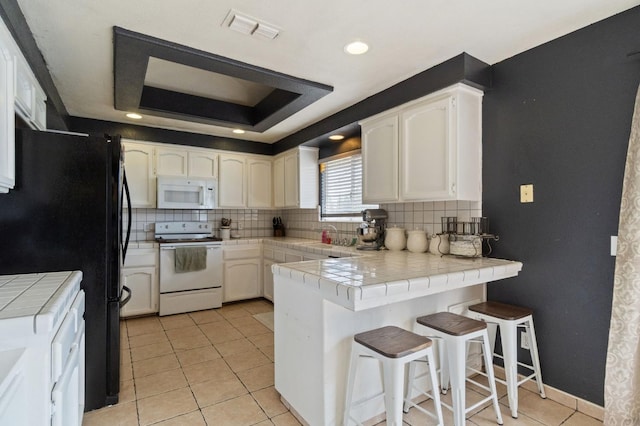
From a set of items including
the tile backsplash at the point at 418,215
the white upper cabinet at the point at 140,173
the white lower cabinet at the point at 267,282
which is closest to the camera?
the tile backsplash at the point at 418,215

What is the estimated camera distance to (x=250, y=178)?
466cm

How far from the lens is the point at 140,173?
12.9 feet

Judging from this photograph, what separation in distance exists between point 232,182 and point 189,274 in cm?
135

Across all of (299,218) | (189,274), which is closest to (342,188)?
(299,218)

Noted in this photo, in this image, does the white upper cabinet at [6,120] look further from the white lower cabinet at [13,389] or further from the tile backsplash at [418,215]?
the tile backsplash at [418,215]

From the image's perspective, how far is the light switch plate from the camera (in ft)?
7.18

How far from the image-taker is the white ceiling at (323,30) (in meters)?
1.72

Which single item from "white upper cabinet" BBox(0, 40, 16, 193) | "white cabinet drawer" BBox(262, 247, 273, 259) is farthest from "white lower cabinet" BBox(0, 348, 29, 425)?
"white cabinet drawer" BBox(262, 247, 273, 259)

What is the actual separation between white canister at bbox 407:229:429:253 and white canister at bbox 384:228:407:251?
0.43 ft

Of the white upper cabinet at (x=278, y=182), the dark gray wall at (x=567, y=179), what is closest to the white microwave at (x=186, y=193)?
the white upper cabinet at (x=278, y=182)

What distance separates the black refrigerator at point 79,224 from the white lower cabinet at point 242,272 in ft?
6.94

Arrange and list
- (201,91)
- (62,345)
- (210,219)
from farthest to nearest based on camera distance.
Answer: (210,219), (201,91), (62,345)

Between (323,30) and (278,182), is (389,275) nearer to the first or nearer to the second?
(323,30)

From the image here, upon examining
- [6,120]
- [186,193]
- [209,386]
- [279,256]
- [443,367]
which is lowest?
[209,386]
